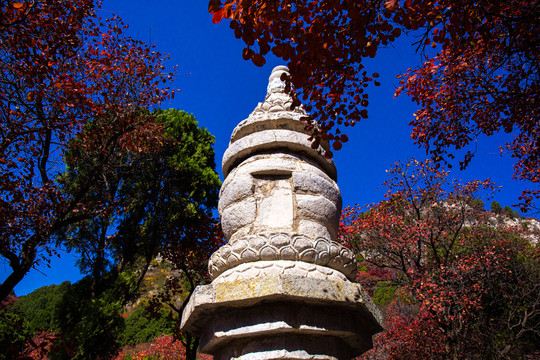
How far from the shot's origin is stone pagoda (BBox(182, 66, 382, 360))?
2.14 meters

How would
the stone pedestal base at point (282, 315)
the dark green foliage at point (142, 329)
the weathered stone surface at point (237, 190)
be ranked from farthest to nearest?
the dark green foliage at point (142, 329), the weathered stone surface at point (237, 190), the stone pedestal base at point (282, 315)

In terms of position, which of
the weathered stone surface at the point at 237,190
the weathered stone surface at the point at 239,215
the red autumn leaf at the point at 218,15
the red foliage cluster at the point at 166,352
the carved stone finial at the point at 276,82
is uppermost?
the carved stone finial at the point at 276,82

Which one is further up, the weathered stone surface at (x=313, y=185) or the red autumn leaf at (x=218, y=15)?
the red autumn leaf at (x=218, y=15)

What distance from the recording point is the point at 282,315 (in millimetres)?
2152

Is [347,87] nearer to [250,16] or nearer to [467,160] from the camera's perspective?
[250,16]

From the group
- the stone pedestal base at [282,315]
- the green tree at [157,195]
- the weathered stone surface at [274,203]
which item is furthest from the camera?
the green tree at [157,195]

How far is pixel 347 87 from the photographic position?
10.7ft

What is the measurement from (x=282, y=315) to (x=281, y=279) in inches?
10.1

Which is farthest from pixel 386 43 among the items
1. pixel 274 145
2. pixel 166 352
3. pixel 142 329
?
pixel 142 329

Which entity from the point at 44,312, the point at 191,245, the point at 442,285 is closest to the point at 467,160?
the point at 442,285

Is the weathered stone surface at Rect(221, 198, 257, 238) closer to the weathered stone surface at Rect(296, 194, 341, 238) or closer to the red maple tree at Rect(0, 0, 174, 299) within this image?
the weathered stone surface at Rect(296, 194, 341, 238)

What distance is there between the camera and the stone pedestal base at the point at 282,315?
6.91 ft

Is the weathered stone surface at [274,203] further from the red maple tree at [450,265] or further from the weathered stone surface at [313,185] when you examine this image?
the red maple tree at [450,265]

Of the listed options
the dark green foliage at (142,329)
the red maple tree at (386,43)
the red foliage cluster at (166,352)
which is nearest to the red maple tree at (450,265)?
the red maple tree at (386,43)
